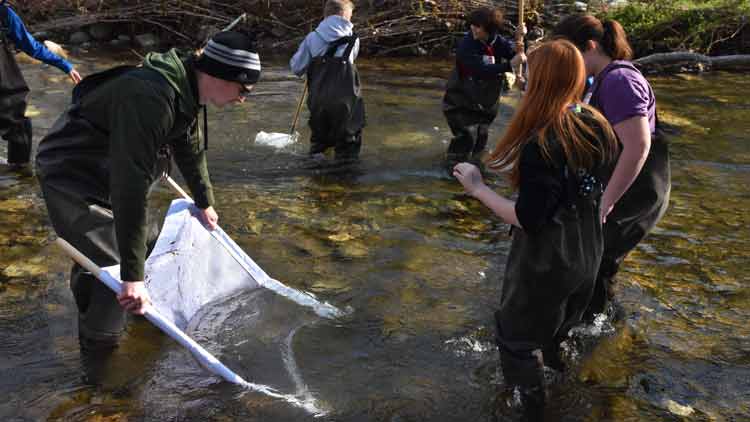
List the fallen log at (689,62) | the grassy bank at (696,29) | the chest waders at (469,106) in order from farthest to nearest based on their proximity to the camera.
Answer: the grassy bank at (696,29), the fallen log at (689,62), the chest waders at (469,106)

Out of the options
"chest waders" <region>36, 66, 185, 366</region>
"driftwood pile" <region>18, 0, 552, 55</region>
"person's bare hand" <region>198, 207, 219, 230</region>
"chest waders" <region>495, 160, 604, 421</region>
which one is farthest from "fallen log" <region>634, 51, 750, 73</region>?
"chest waders" <region>36, 66, 185, 366</region>

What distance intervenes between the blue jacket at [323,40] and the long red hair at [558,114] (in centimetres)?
417

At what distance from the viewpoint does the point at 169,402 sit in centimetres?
355

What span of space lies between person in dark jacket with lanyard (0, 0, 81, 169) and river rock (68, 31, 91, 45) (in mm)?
9642

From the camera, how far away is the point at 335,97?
22.8ft

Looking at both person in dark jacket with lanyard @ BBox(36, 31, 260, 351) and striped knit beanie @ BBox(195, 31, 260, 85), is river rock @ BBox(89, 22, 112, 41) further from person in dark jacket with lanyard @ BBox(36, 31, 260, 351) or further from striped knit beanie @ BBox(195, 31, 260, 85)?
striped knit beanie @ BBox(195, 31, 260, 85)

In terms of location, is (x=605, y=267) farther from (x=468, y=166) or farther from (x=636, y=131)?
(x=468, y=166)

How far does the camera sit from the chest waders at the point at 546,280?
2857mm

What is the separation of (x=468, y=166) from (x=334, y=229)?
303 centimetres

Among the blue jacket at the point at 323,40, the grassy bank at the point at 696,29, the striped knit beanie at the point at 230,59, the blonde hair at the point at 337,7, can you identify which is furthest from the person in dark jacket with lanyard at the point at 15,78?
the grassy bank at the point at 696,29

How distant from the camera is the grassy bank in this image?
12.5 metres

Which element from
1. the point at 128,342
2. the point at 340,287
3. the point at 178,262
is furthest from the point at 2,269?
the point at 340,287

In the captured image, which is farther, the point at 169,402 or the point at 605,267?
the point at 605,267

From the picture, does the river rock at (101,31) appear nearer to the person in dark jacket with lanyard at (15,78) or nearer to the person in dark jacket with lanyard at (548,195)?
the person in dark jacket with lanyard at (15,78)
